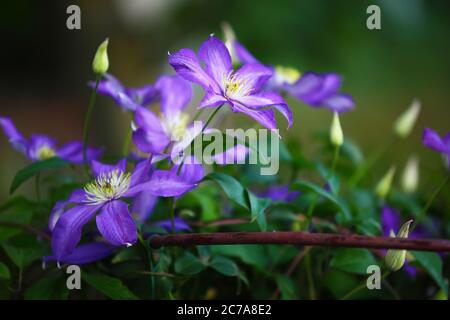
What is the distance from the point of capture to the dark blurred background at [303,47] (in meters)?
2.54

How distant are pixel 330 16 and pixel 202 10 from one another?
0.70m

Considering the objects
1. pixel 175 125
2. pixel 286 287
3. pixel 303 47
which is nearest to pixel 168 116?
pixel 175 125

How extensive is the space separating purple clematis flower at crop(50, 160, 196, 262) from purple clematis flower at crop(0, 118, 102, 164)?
0.37 feet

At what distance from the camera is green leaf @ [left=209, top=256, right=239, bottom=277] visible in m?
0.60

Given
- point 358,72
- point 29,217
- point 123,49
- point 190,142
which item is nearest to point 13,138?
A: point 29,217

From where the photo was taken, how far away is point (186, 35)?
318 centimetres

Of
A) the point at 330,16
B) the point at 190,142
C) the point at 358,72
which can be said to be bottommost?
the point at 190,142

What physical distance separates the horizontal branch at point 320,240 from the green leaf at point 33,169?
0.69 feet

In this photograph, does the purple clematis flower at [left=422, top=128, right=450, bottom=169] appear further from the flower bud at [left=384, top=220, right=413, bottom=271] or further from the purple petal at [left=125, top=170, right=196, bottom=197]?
the purple petal at [left=125, top=170, right=196, bottom=197]

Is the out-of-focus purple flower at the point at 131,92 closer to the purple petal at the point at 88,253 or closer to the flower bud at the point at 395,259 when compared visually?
the purple petal at the point at 88,253

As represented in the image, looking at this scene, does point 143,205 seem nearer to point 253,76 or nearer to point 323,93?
point 253,76

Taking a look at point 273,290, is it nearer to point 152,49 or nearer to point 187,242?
point 187,242

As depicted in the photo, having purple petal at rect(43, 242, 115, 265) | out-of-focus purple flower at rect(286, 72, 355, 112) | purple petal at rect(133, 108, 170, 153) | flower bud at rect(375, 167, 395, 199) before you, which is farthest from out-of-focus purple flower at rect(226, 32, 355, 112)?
purple petal at rect(43, 242, 115, 265)


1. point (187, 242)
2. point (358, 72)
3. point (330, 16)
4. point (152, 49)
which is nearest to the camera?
point (187, 242)
